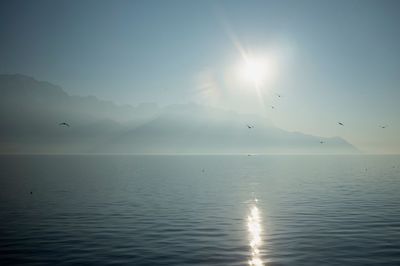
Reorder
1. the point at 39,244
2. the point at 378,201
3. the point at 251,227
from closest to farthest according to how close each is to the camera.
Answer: the point at 39,244 < the point at 251,227 < the point at 378,201

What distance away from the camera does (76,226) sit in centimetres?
4569

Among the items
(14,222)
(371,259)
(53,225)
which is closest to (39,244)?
(53,225)

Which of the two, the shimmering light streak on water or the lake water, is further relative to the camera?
the lake water

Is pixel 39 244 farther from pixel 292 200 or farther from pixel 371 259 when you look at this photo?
pixel 292 200

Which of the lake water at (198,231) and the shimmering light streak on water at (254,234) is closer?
the shimmering light streak on water at (254,234)

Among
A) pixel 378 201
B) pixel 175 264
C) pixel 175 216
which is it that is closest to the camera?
pixel 175 264

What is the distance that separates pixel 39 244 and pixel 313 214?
3662cm

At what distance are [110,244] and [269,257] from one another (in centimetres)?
1519

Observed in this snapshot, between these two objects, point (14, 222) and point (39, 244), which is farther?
point (14, 222)

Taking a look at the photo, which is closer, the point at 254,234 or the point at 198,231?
the point at 254,234

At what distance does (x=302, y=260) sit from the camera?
99.5 feet

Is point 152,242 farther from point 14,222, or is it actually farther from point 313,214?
point 313,214

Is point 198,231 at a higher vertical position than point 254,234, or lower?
higher

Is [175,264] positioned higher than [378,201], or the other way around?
[378,201]
